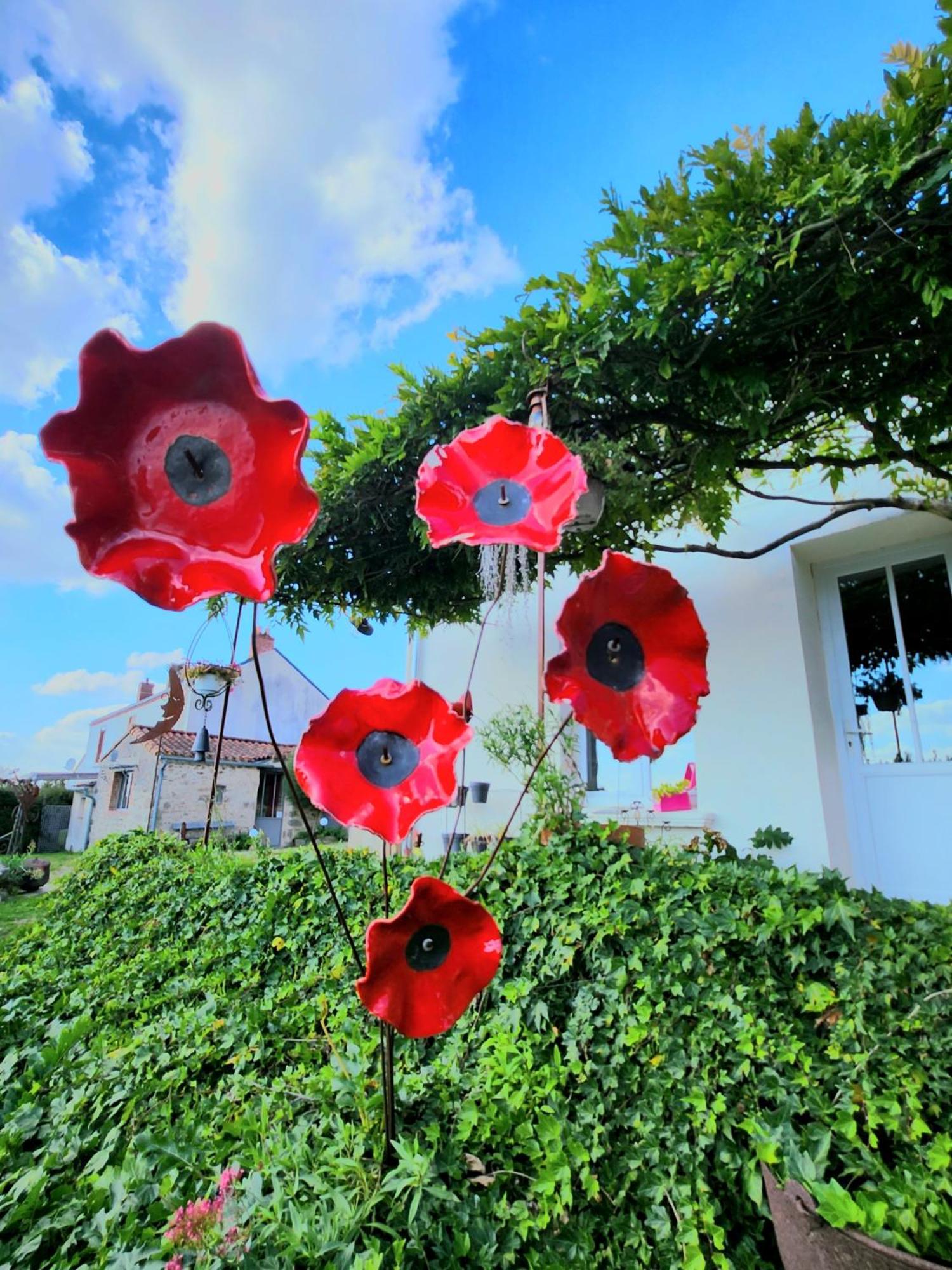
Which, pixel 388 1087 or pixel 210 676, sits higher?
pixel 210 676

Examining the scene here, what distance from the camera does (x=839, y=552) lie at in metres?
4.15

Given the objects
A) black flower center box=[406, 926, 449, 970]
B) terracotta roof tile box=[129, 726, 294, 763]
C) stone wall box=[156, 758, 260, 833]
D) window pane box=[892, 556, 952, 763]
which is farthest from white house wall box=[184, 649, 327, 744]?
black flower center box=[406, 926, 449, 970]

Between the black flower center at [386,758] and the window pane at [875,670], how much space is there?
3.69m

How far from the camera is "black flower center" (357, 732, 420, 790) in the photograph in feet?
4.24

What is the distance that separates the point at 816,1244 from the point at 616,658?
1127 millimetres

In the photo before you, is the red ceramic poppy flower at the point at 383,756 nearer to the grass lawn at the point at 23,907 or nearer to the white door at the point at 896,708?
the white door at the point at 896,708

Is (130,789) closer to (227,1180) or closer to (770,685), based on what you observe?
(770,685)

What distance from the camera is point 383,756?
131 cm

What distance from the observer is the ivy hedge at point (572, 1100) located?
48.7 inches

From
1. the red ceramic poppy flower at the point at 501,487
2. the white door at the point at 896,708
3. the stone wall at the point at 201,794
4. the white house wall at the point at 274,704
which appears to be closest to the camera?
the red ceramic poppy flower at the point at 501,487

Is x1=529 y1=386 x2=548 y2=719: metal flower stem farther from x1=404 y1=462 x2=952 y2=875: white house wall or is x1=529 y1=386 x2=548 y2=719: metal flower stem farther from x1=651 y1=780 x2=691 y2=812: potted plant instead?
x1=651 y1=780 x2=691 y2=812: potted plant

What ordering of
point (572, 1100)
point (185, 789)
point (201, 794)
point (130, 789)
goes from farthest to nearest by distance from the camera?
point (130, 789), point (201, 794), point (185, 789), point (572, 1100)

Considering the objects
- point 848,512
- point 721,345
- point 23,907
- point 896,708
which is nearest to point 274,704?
point 23,907

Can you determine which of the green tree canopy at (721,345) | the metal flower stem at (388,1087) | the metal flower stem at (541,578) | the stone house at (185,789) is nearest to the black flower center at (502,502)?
the metal flower stem at (541,578)
